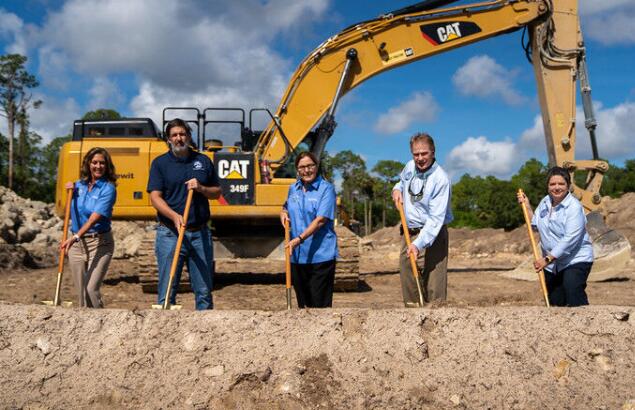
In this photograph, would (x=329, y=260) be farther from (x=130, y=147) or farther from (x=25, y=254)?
(x=25, y=254)

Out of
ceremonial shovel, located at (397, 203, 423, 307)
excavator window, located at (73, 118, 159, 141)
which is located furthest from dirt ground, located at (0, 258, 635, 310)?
ceremonial shovel, located at (397, 203, 423, 307)

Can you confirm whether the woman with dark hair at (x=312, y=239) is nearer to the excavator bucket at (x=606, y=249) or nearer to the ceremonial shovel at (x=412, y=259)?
the ceremonial shovel at (x=412, y=259)

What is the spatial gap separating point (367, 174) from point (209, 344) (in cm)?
5108

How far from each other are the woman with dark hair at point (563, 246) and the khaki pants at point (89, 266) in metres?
3.53

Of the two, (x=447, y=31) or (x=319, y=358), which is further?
(x=447, y=31)

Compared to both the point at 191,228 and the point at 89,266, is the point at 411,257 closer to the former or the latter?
the point at 191,228

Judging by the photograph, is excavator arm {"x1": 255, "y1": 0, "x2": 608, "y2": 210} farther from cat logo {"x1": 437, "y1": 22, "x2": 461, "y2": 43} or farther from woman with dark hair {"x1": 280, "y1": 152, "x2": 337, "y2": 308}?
woman with dark hair {"x1": 280, "y1": 152, "x2": 337, "y2": 308}

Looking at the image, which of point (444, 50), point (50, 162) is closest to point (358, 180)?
point (50, 162)

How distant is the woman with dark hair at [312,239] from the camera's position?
4449 millimetres

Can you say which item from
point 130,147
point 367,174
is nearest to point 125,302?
point 130,147

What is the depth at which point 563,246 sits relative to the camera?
14.5ft

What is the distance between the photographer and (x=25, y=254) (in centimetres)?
1416

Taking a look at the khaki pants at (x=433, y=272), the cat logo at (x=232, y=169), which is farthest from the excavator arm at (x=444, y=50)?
the khaki pants at (x=433, y=272)

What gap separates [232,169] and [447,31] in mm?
4743
